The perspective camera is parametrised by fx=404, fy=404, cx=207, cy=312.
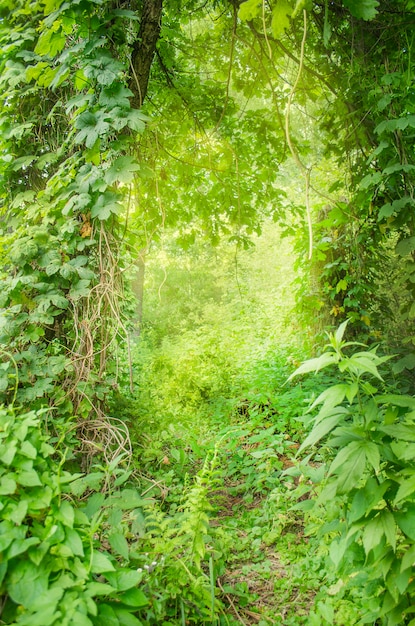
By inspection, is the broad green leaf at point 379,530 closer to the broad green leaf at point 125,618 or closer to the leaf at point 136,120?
the broad green leaf at point 125,618

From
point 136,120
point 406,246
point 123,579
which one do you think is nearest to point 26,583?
point 123,579

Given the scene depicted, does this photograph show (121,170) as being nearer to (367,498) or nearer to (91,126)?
(91,126)

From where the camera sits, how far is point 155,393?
14.6 ft

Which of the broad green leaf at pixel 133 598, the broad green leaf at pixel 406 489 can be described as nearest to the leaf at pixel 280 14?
the broad green leaf at pixel 406 489

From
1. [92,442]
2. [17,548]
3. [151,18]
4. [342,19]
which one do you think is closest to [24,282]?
[92,442]

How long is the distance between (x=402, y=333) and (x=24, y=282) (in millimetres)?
3436

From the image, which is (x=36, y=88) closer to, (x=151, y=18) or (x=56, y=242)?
(x=151, y=18)

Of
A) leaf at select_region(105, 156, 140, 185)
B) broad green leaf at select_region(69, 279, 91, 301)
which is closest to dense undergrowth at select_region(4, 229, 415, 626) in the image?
broad green leaf at select_region(69, 279, 91, 301)

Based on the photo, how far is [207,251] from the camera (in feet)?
48.1

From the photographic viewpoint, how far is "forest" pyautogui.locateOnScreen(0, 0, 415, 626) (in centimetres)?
121

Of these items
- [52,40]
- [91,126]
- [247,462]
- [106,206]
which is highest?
[52,40]

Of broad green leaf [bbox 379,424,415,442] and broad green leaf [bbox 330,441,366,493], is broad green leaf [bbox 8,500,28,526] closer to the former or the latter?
broad green leaf [bbox 330,441,366,493]

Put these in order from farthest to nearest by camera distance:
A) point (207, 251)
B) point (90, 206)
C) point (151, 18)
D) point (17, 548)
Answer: point (207, 251)
point (151, 18)
point (90, 206)
point (17, 548)

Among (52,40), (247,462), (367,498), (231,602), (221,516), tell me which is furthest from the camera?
(247,462)
